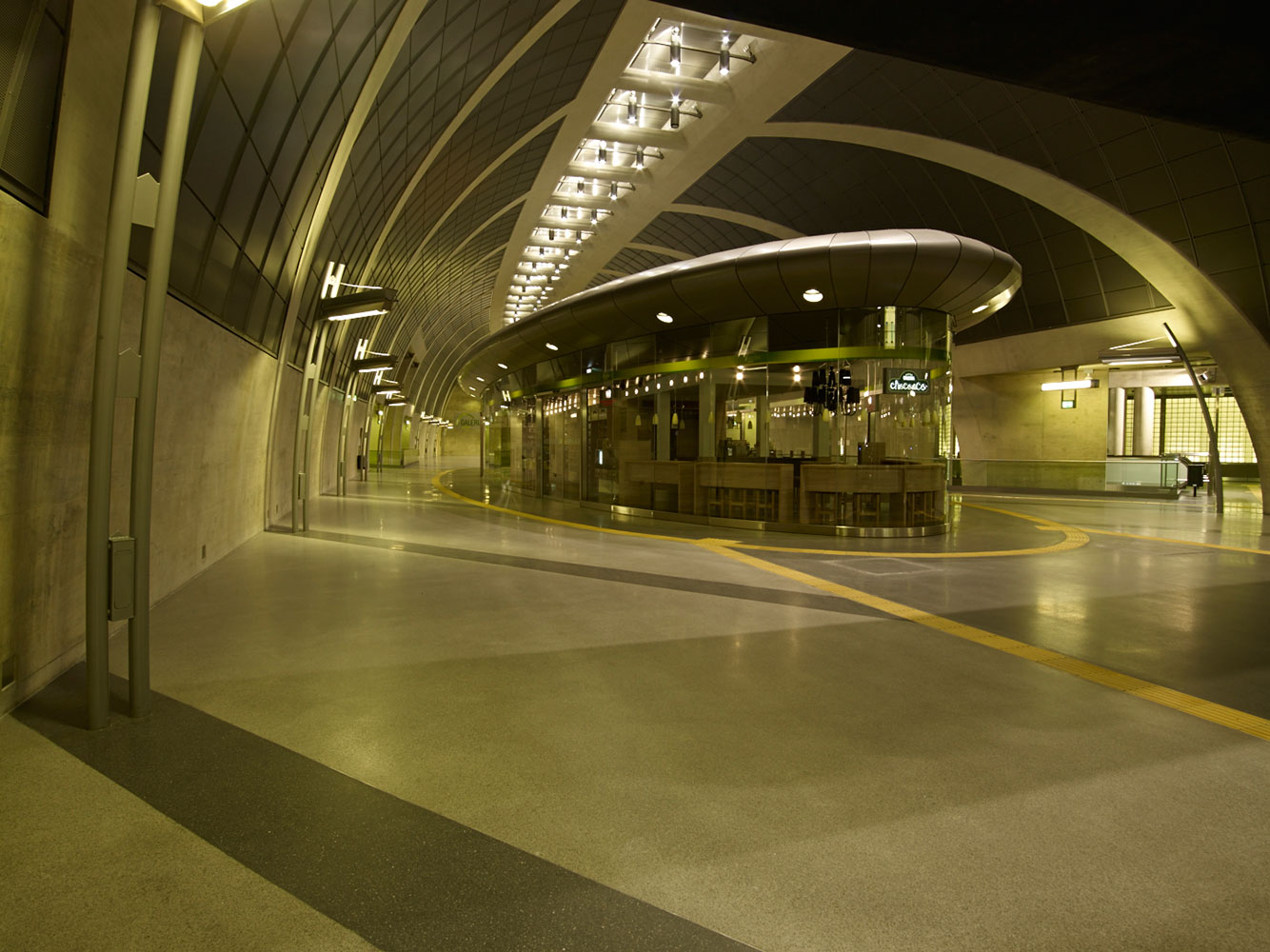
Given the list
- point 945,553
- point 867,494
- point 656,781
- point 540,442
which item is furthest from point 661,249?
point 656,781

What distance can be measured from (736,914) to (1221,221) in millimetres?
23652

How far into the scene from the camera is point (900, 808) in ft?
9.74

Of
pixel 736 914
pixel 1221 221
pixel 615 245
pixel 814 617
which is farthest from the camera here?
pixel 615 245

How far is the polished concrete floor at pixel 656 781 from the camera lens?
2.29 meters

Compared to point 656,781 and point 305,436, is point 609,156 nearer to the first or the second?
→ point 305,436

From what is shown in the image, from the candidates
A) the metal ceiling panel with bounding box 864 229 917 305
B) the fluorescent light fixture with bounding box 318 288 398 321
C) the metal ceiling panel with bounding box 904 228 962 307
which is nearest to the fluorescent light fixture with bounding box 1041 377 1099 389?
the metal ceiling panel with bounding box 904 228 962 307

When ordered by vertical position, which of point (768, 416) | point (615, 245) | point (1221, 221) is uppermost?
point (615, 245)

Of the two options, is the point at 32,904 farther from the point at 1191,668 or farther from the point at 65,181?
the point at 1191,668

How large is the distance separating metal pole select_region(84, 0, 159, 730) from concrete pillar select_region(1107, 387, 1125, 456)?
3357cm

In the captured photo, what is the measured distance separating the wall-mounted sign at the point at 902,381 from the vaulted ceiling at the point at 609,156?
487cm

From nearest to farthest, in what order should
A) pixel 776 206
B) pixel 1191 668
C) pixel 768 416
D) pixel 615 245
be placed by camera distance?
1. pixel 1191 668
2. pixel 768 416
3. pixel 776 206
4. pixel 615 245

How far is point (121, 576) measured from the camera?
12.5 ft

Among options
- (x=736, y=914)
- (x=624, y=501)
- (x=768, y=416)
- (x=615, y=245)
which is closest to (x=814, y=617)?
(x=736, y=914)

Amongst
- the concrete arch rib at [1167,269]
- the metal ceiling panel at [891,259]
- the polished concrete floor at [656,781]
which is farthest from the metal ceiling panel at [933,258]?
the concrete arch rib at [1167,269]
